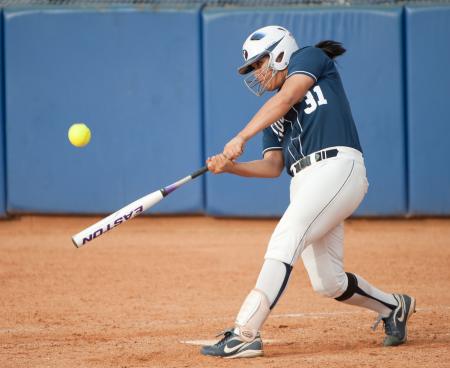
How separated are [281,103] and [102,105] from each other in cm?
596

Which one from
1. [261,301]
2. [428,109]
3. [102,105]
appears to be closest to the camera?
[261,301]

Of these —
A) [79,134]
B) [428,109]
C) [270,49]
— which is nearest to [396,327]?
[270,49]

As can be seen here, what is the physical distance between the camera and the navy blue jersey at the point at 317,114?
498cm

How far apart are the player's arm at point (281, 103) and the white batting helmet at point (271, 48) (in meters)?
0.24

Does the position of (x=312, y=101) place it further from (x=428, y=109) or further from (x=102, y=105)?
(x=102, y=105)

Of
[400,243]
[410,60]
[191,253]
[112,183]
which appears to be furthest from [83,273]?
[410,60]

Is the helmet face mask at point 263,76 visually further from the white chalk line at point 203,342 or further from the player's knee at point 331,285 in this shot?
the white chalk line at point 203,342

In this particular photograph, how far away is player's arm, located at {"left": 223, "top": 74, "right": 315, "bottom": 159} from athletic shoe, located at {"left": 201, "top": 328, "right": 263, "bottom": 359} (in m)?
1.03

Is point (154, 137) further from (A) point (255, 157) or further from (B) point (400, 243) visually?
(B) point (400, 243)

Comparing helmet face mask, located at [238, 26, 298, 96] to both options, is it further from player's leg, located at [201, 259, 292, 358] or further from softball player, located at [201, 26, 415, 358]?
player's leg, located at [201, 259, 292, 358]

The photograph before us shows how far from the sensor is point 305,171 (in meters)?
5.02

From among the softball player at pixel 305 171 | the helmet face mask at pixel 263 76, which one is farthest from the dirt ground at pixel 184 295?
the helmet face mask at pixel 263 76

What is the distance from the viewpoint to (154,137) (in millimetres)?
10469

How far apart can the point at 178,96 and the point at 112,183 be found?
125cm
